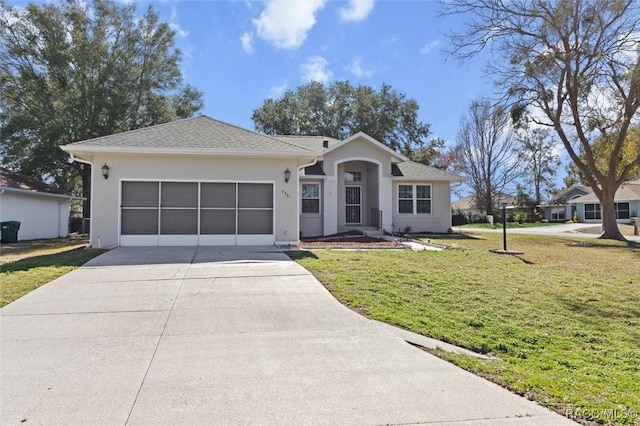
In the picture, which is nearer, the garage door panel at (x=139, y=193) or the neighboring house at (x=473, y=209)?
the garage door panel at (x=139, y=193)

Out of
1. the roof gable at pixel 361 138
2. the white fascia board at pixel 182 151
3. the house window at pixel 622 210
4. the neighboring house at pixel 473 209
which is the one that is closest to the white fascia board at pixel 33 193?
the white fascia board at pixel 182 151

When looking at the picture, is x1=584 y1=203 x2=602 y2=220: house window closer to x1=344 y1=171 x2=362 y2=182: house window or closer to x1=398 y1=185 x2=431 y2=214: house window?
x1=398 y1=185 x2=431 y2=214: house window

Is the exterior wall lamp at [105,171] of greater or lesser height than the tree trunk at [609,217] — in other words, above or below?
above

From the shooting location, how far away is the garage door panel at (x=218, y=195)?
12.7m

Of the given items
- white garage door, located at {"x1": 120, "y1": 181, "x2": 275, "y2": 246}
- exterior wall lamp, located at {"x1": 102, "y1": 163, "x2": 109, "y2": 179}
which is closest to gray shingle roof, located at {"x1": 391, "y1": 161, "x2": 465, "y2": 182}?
white garage door, located at {"x1": 120, "y1": 181, "x2": 275, "y2": 246}

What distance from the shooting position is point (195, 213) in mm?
12641

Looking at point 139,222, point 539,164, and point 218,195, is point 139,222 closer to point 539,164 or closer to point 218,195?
point 218,195

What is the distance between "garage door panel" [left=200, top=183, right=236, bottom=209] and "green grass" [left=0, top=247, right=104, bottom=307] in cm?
345

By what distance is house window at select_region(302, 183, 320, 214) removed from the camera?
18406 mm

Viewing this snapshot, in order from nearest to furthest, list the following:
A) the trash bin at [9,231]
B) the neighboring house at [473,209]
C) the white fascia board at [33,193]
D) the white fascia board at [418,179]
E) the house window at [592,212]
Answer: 1. the trash bin at [9,231]
2. the white fascia board at [33,193]
3. the white fascia board at [418,179]
4. the house window at [592,212]
5. the neighboring house at [473,209]

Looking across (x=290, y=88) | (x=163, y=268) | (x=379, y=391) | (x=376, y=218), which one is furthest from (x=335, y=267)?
(x=290, y=88)

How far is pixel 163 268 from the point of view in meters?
8.62

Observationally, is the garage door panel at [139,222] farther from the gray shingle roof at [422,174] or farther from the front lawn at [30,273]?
Answer: the gray shingle roof at [422,174]

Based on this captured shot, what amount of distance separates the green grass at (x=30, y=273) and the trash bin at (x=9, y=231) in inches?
370
